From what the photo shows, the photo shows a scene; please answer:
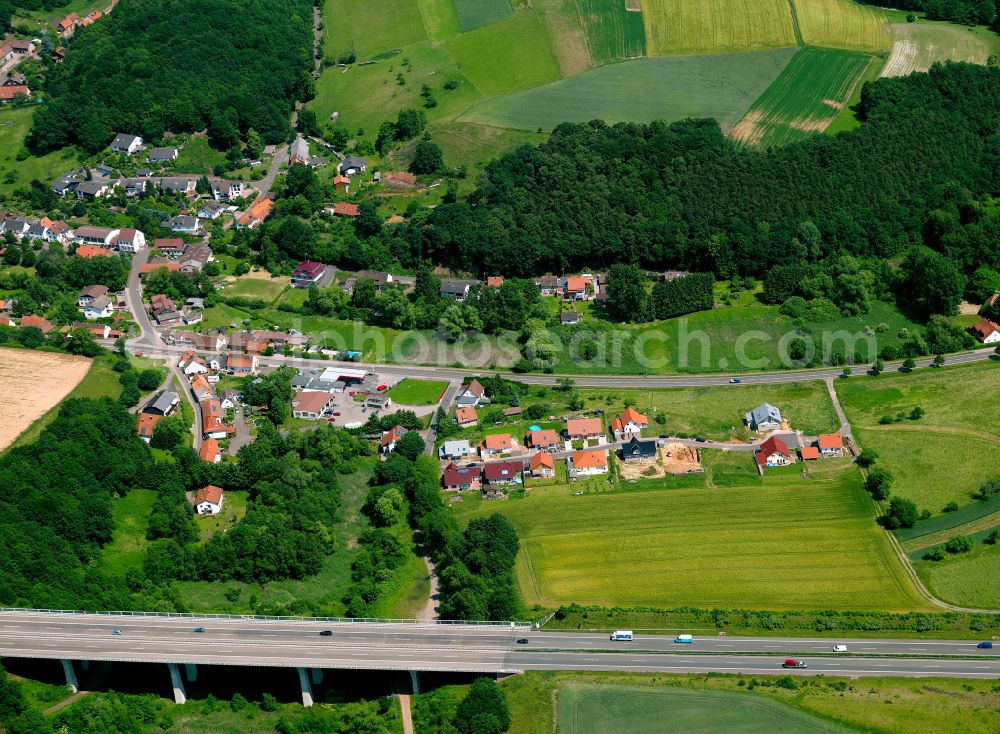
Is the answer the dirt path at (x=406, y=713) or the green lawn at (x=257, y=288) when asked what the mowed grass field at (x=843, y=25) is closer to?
the green lawn at (x=257, y=288)

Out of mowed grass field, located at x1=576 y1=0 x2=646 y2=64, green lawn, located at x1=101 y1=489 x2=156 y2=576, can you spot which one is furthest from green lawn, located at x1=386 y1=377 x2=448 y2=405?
mowed grass field, located at x1=576 y1=0 x2=646 y2=64

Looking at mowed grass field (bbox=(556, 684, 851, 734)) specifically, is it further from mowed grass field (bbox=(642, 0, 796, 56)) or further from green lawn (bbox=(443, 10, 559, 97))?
mowed grass field (bbox=(642, 0, 796, 56))

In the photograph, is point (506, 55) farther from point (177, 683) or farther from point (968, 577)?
point (177, 683)

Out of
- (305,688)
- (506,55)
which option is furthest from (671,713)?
(506,55)

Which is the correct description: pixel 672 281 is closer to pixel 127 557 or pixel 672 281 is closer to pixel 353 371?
pixel 353 371

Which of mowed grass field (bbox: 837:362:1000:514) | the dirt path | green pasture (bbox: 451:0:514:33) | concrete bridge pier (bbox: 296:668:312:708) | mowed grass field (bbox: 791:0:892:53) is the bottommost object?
the dirt path

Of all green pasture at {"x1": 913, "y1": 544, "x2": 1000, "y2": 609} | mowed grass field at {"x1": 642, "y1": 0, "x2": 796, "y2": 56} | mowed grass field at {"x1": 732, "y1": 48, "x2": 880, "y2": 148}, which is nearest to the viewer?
green pasture at {"x1": 913, "y1": 544, "x2": 1000, "y2": 609}
